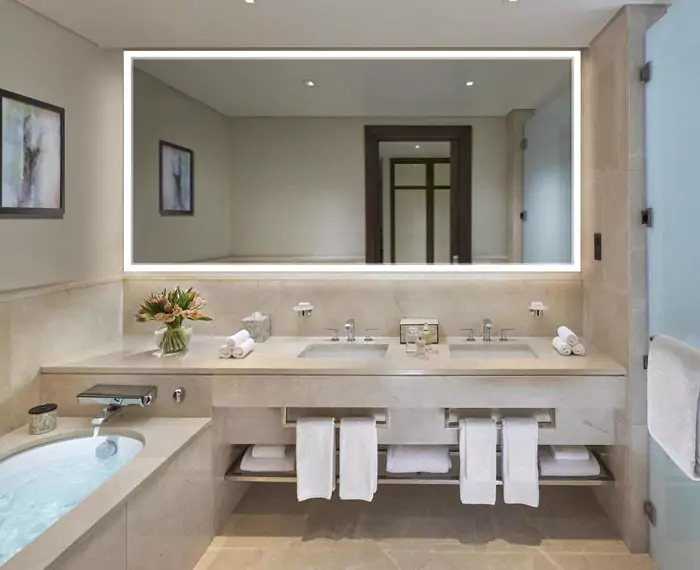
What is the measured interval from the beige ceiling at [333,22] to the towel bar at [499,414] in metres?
1.73

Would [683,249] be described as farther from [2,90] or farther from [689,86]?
[2,90]

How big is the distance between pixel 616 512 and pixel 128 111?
3.20m

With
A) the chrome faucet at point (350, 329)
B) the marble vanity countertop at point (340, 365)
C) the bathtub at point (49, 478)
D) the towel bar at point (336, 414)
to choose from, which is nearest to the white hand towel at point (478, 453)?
the marble vanity countertop at point (340, 365)

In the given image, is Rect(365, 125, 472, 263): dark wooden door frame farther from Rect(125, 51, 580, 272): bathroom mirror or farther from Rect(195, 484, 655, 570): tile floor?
Rect(195, 484, 655, 570): tile floor

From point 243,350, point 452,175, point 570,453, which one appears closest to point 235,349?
point 243,350

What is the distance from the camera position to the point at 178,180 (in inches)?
118

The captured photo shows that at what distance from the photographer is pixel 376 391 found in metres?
2.27

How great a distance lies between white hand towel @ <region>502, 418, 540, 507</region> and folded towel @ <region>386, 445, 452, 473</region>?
0.27 metres

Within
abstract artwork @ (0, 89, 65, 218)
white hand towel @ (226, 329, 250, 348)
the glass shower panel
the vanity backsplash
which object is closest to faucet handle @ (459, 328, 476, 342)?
the vanity backsplash

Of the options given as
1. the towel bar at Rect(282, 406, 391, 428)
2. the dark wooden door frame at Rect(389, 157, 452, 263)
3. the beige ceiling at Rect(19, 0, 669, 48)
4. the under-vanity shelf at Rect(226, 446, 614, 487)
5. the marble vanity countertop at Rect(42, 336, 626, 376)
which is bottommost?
the under-vanity shelf at Rect(226, 446, 614, 487)

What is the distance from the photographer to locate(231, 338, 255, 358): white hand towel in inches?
96.2

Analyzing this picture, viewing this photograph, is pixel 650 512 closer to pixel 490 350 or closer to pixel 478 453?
pixel 478 453

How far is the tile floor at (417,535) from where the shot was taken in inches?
87.8

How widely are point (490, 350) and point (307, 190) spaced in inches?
52.8
